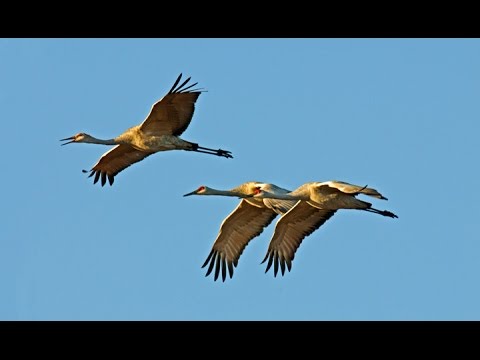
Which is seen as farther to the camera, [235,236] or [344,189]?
[235,236]

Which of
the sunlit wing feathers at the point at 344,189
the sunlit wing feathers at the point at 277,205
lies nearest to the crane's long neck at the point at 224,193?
the sunlit wing feathers at the point at 277,205

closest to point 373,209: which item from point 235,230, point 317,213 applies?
point 317,213

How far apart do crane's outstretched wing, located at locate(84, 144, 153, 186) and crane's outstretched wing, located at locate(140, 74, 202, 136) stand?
1690 millimetres

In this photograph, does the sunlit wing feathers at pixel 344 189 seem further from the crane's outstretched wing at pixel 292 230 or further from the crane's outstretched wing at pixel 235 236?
the crane's outstretched wing at pixel 235 236

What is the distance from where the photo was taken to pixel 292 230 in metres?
24.3

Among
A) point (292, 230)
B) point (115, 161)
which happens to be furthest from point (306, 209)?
point (115, 161)

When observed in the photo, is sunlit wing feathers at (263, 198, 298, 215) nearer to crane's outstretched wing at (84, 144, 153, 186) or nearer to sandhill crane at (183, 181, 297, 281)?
sandhill crane at (183, 181, 297, 281)

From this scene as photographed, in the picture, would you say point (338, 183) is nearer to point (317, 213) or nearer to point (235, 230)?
point (317, 213)

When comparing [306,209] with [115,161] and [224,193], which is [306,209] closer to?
[224,193]

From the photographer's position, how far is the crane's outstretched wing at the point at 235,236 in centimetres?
2503

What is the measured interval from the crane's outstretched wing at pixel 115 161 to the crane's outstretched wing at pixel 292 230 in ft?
9.89

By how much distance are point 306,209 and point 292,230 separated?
0.67 meters

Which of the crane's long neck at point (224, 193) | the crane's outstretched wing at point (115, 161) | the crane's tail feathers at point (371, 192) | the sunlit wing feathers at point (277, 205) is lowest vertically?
the crane's tail feathers at point (371, 192)

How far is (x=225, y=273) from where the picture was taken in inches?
987
